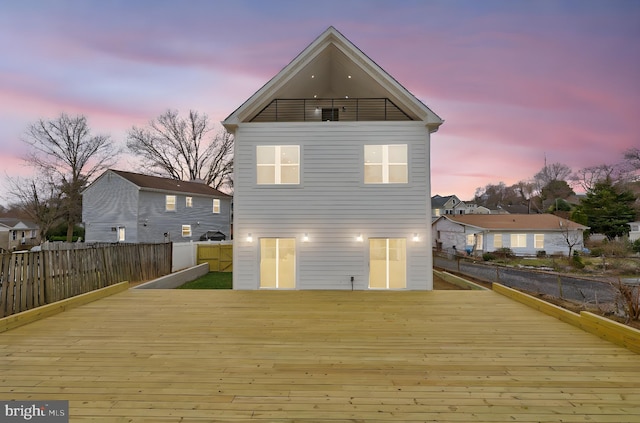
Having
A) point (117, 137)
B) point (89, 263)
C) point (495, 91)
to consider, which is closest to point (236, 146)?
point (89, 263)

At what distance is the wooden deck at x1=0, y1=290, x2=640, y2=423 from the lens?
2.76 metres

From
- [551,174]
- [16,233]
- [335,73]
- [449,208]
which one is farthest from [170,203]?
[551,174]

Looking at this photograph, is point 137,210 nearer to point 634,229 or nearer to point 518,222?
point 518,222

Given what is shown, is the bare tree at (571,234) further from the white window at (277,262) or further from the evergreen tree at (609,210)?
the white window at (277,262)

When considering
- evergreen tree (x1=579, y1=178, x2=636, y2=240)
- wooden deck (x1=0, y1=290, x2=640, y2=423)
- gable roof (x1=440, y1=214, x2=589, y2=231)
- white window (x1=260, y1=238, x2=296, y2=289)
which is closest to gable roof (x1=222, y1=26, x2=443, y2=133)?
white window (x1=260, y1=238, x2=296, y2=289)

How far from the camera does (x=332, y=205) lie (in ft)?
28.1

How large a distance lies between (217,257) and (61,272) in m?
8.24

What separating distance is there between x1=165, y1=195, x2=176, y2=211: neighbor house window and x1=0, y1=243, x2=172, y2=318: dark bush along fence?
11698 millimetres

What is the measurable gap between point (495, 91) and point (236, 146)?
18.9 m

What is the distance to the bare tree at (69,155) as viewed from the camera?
84.0 feet

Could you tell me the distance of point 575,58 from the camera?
52.3 ft

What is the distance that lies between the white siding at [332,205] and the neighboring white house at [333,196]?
1.2 inches

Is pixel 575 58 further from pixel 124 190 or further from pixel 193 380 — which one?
pixel 124 190

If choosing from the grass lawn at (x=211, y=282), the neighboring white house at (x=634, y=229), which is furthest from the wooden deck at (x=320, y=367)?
the neighboring white house at (x=634, y=229)
